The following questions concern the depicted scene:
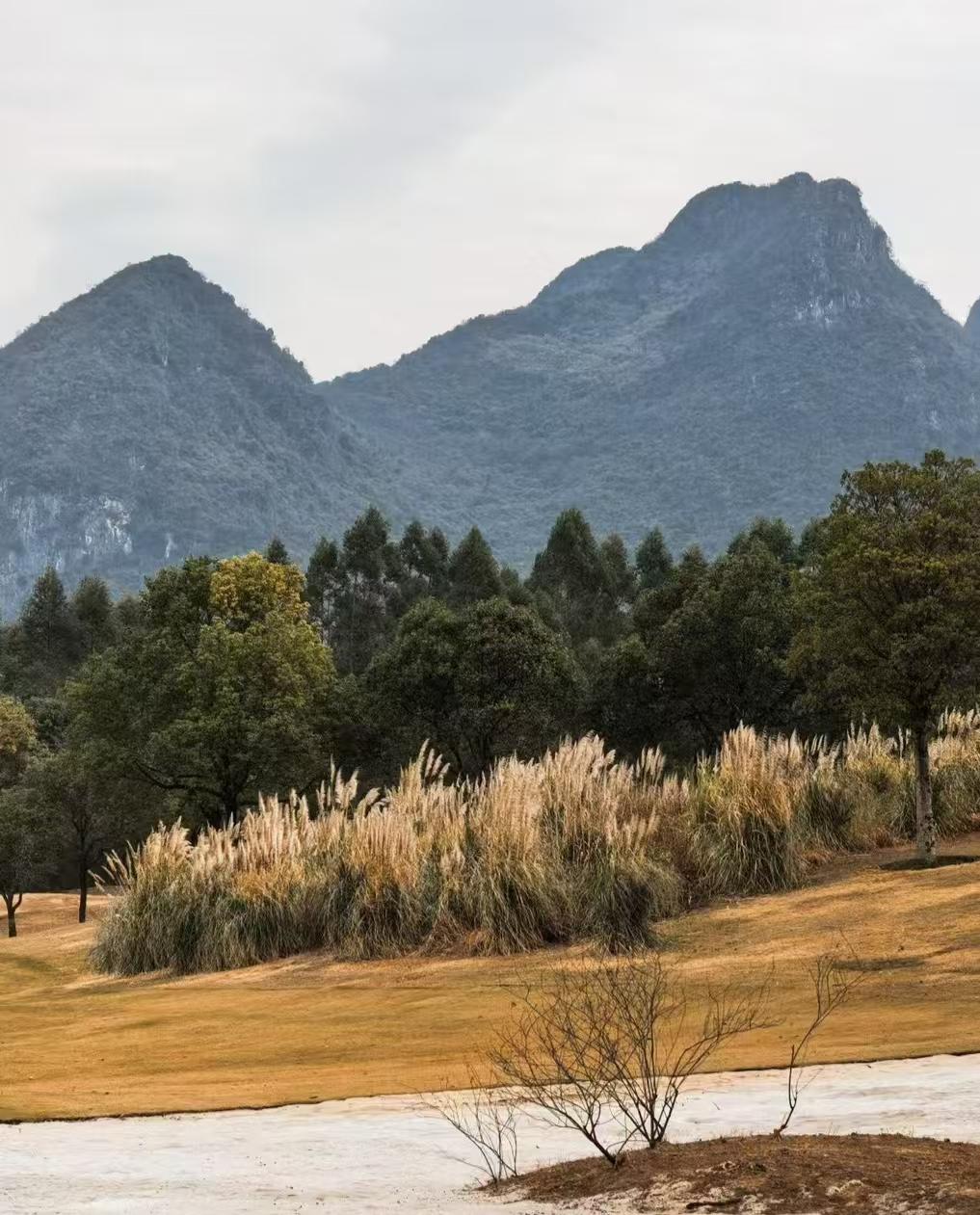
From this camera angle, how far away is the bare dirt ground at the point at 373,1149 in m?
4.98

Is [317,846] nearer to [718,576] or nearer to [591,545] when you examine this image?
[718,576]

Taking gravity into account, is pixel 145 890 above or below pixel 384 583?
below

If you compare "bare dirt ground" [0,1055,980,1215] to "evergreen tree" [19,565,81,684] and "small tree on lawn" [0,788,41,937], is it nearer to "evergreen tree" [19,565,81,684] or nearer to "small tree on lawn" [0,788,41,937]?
"small tree on lawn" [0,788,41,937]

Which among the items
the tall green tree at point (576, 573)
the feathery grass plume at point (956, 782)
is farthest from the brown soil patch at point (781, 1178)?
the tall green tree at point (576, 573)

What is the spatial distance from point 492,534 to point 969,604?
175292 mm

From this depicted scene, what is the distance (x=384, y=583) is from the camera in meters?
72.4

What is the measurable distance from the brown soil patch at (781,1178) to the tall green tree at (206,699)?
25.2 m

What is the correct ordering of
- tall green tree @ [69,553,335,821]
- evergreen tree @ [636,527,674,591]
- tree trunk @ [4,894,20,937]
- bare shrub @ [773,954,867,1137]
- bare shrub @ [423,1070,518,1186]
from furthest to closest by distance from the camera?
evergreen tree @ [636,527,674,591], tree trunk @ [4,894,20,937], tall green tree @ [69,553,335,821], bare shrub @ [773,954,867,1137], bare shrub @ [423,1070,518,1186]

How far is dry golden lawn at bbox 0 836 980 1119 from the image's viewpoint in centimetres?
787

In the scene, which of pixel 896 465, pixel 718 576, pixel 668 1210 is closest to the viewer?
pixel 668 1210

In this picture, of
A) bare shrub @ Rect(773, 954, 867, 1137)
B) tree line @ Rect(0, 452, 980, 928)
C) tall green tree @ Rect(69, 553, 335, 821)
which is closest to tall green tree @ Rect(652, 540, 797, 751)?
tree line @ Rect(0, 452, 980, 928)

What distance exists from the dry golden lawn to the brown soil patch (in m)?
2.40

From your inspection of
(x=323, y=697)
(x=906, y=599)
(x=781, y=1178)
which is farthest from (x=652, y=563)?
(x=781, y=1178)

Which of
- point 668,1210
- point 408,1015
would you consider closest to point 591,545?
point 408,1015
